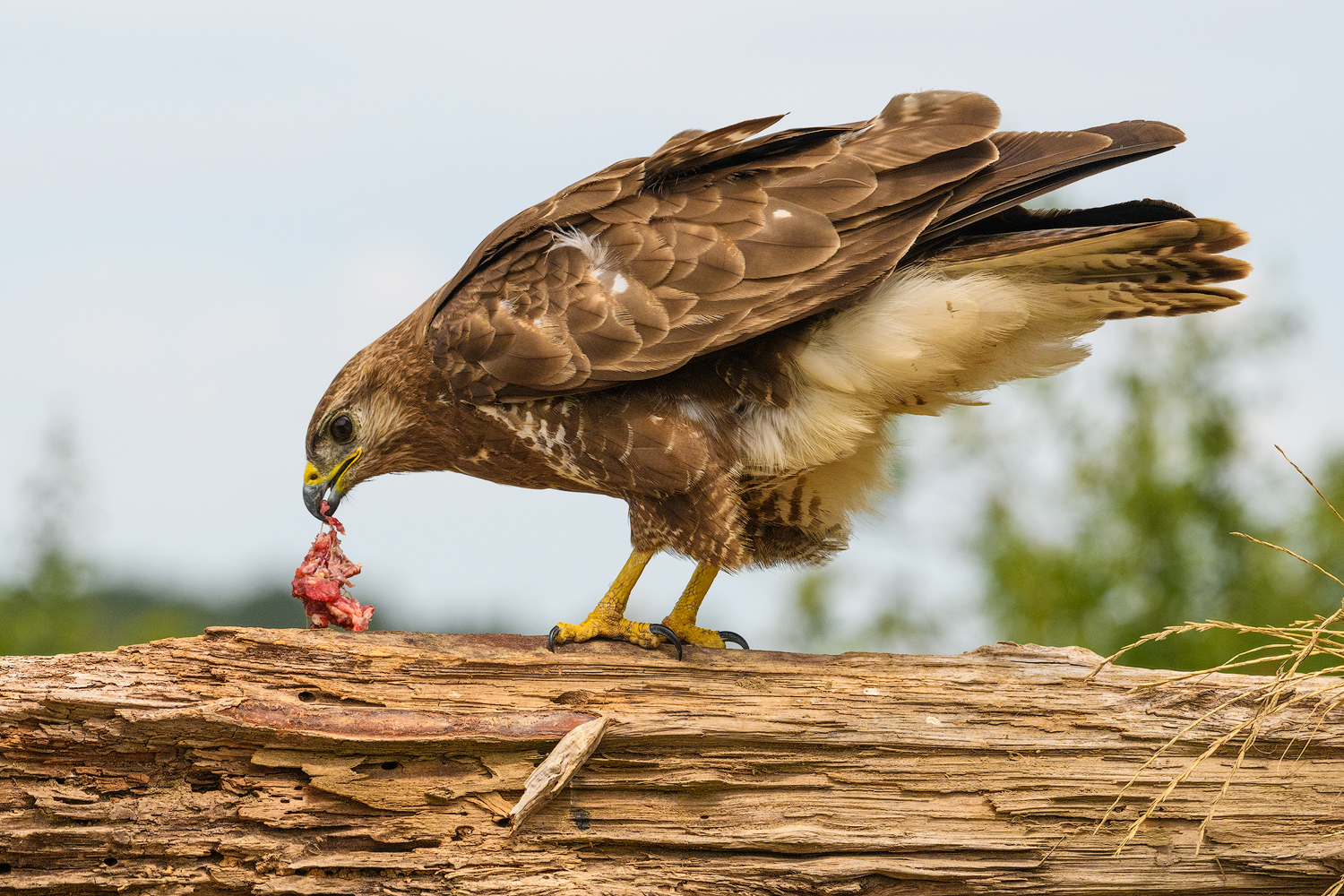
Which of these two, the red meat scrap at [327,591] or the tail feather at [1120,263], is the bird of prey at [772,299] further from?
the red meat scrap at [327,591]

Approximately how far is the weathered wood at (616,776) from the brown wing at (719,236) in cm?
118

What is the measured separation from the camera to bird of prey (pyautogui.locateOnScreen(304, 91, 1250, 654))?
12.9 ft

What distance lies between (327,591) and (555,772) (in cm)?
151

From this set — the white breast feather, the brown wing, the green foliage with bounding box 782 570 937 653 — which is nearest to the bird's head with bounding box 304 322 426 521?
the brown wing

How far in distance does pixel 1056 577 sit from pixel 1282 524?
3892mm

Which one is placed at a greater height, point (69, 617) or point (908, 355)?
point (908, 355)

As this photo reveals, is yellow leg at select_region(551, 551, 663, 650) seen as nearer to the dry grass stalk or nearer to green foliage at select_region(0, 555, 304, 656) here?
the dry grass stalk

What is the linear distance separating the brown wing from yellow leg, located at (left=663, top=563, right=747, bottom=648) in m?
1.11

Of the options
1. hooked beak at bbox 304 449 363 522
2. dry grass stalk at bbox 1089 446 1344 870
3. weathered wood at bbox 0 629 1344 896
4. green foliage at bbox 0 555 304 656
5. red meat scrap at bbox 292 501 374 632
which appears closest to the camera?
dry grass stalk at bbox 1089 446 1344 870

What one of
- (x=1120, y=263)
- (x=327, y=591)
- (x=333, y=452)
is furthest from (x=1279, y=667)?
(x=333, y=452)

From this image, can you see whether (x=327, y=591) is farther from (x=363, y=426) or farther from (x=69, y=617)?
(x=69, y=617)

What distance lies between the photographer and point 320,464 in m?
5.07

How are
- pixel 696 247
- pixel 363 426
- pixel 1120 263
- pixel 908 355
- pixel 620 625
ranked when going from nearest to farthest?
1. pixel 1120 263
2. pixel 908 355
3. pixel 696 247
4. pixel 620 625
5. pixel 363 426

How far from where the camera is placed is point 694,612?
4.77 m
